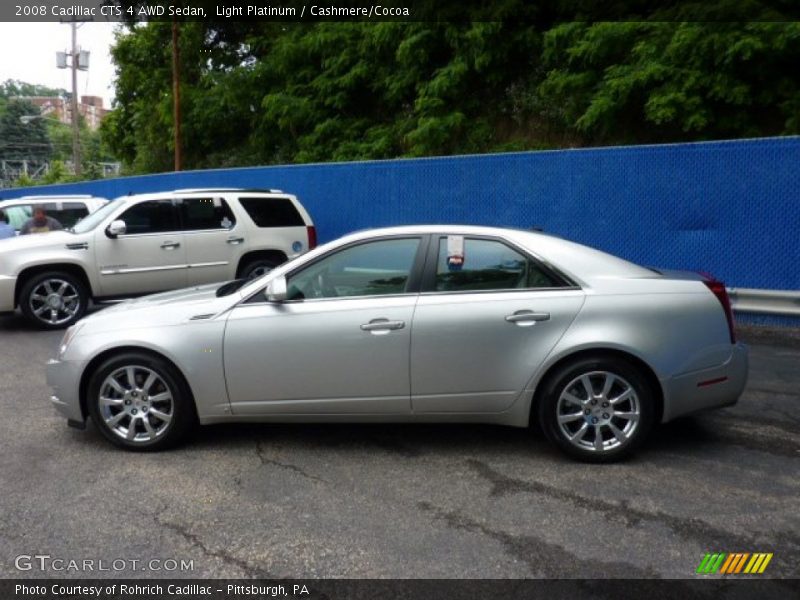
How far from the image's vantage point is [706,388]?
15.1 feet

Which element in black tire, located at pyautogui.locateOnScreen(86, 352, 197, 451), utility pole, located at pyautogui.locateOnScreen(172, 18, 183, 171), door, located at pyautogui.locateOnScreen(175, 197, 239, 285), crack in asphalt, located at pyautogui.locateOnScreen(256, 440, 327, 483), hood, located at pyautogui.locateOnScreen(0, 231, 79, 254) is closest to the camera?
crack in asphalt, located at pyautogui.locateOnScreen(256, 440, 327, 483)

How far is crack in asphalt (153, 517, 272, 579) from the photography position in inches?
132

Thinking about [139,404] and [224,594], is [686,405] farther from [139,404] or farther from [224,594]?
[139,404]

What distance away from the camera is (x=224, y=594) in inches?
126

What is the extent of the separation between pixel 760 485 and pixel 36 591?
12.3 feet

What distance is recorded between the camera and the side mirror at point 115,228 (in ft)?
32.1

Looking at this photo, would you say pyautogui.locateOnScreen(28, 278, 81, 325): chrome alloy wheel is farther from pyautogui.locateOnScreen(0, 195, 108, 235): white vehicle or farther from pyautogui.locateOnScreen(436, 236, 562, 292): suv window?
pyautogui.locateOnScreen(436, 236, 562, 292): suv window

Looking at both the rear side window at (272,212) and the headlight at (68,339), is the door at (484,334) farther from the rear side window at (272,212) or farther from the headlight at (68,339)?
the rear side window at (272,212)

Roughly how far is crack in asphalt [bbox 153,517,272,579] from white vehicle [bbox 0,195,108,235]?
364 inches

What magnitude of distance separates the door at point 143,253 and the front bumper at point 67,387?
515 cm

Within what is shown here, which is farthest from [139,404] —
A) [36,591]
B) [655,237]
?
[655,237]

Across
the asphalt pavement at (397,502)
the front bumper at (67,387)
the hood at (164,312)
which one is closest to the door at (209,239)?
the asphalt pavement at (397,502)

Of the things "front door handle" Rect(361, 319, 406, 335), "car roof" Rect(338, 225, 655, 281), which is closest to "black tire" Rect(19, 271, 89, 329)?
"car roof" Rect(338, 225, 655, 281)

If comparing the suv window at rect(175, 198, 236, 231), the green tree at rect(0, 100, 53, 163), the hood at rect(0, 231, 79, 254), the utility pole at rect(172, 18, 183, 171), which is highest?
the green tree at rect(0, 100, 53, 163)
